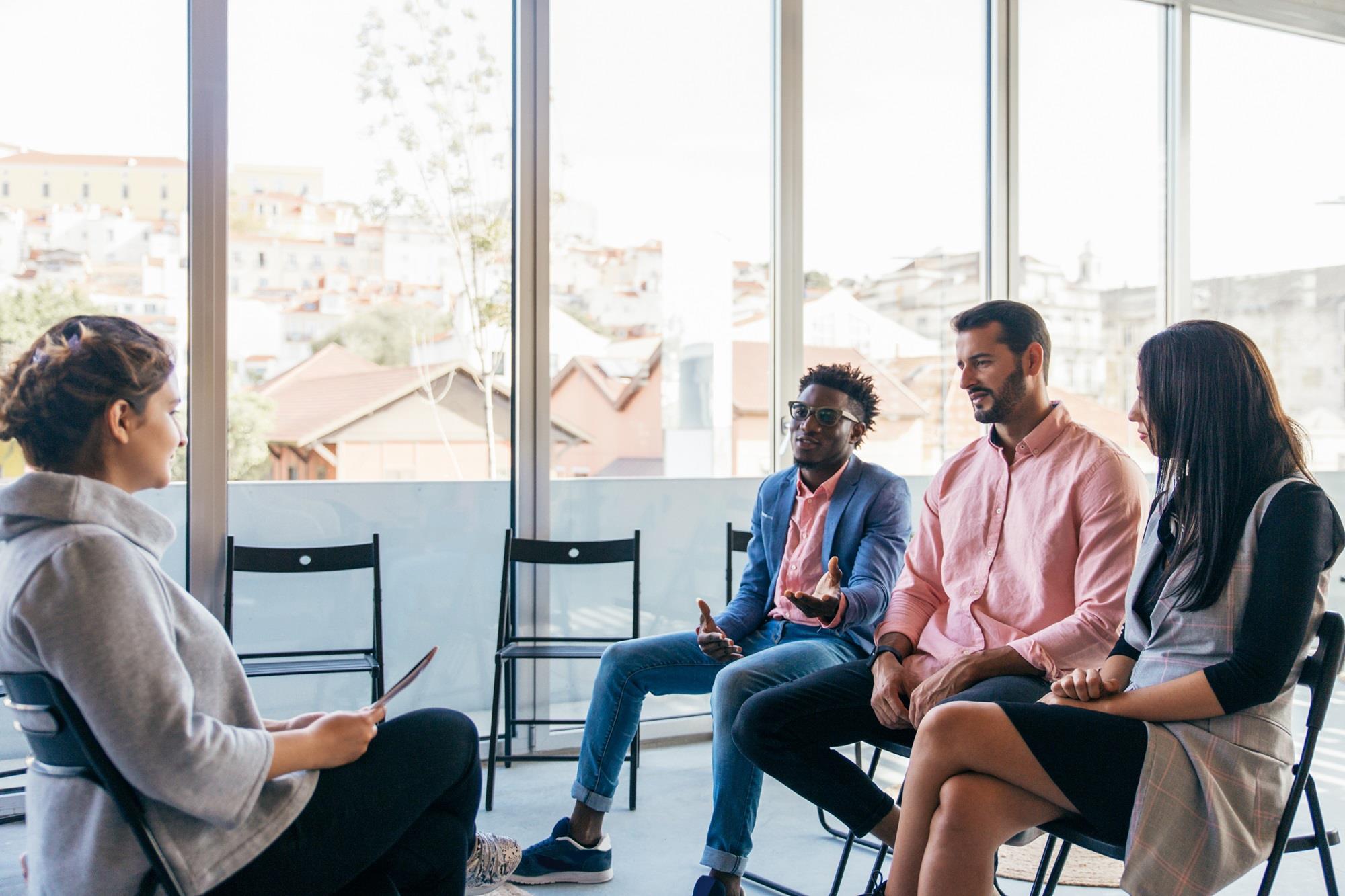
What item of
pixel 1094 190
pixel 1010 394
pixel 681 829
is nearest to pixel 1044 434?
pixel 1010 394

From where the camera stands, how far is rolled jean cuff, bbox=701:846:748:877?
2.32 metres

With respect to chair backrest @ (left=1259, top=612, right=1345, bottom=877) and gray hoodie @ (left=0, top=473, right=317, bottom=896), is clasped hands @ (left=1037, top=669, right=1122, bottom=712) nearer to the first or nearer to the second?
chair backrest @ (left=1259, top=612, right=1345, bottom=877)

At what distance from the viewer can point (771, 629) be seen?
2830mm

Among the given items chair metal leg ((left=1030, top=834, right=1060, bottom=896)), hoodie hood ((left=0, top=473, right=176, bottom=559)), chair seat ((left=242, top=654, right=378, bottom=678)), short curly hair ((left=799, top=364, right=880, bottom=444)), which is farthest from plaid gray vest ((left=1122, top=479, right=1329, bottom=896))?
chair seat ((left=242, top=654, right=378, bottom=678))

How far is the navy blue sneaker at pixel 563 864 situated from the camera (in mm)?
2590

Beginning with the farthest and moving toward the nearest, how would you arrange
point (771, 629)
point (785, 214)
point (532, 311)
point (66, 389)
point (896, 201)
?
point (896, 201), point (785, 214), point (532, 311), point (771, 629), point (66, 389)

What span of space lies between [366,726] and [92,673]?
395 millimetres

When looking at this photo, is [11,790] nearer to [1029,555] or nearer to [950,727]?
[950,727]


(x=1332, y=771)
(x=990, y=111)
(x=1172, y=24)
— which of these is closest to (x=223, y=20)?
(x=990, y=111)

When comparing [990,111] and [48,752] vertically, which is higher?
[990,111]

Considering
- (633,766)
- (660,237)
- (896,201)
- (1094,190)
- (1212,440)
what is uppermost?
(1094,190)

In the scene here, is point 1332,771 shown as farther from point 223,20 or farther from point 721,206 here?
point 223,20

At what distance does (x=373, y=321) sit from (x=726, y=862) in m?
2.20

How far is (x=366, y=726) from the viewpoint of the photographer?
1.55 m
